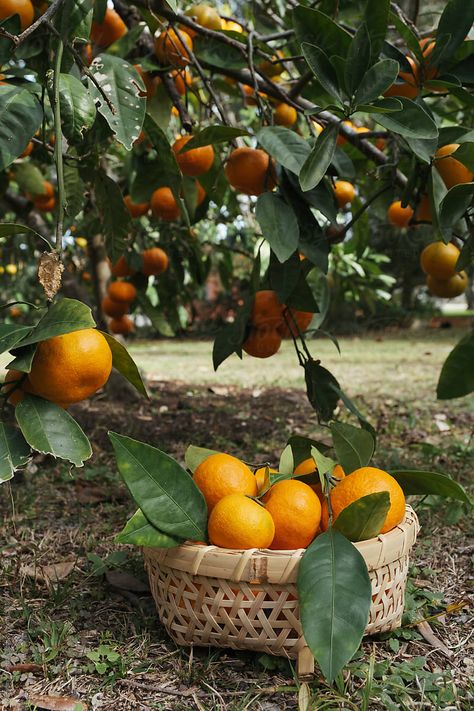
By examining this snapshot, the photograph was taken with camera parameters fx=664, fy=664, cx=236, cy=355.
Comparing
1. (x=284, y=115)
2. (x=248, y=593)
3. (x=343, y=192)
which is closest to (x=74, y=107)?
(x=248, y=593)

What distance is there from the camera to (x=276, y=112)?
1747 mm

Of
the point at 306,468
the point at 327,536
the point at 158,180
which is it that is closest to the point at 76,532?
the point at 306,468

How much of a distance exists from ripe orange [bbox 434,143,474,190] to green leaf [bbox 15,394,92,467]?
2.56 ft

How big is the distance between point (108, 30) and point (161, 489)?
43.3 inches

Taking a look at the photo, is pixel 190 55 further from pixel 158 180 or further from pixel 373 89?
pixel 373 89

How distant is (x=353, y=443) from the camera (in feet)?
3.59

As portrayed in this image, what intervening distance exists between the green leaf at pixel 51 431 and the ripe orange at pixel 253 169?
0.70 m

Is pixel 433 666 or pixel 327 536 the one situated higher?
pixel 327 536

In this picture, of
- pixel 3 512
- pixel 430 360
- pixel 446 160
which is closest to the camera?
pixel 446 160

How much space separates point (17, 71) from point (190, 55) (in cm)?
42

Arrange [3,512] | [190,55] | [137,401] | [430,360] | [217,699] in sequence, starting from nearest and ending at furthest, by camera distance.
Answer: [217,699] → [190,55] → [3,512] → [137,401] → [430,360]

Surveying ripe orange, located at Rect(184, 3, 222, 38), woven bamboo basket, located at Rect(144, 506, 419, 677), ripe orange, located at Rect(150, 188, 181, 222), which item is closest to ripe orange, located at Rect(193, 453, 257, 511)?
woven bamboo basket, located at Rect(144, 506, 419, 677)

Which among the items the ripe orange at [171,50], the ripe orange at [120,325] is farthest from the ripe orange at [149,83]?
the ripe orange at [120,325]

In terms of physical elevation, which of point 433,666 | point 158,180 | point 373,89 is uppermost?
point 373,89
